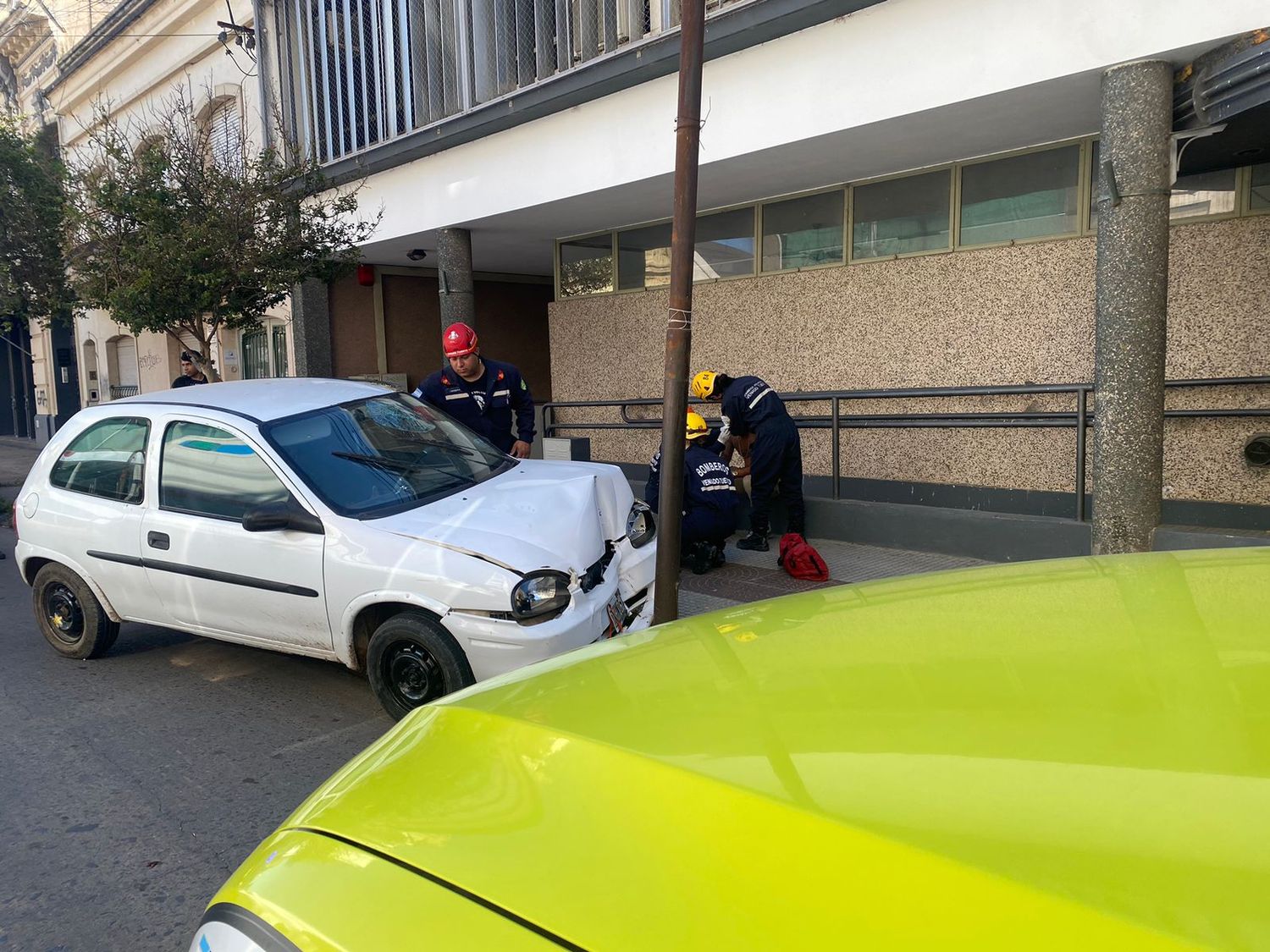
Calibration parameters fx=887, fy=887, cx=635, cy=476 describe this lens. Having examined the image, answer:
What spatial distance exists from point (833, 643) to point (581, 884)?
0.77 metres

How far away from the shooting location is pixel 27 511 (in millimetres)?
5406

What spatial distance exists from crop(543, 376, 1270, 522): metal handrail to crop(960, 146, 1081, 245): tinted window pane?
1319 millimetres

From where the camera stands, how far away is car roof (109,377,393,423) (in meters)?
4.84

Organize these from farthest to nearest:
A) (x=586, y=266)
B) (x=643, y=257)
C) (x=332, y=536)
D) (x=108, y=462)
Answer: (x=586, y=266), (x=643, y=257), (x=108, y=462), (x=332, y=536)

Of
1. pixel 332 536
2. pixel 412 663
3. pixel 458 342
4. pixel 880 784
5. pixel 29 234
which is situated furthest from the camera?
pixel 29 234

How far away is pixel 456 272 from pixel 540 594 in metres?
7.25

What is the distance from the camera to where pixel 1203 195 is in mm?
6465

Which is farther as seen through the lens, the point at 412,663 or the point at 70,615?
the point at 70,615

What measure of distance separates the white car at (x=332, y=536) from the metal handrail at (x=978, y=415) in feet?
10.8

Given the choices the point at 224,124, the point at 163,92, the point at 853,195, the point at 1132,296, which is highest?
the point at 163,92

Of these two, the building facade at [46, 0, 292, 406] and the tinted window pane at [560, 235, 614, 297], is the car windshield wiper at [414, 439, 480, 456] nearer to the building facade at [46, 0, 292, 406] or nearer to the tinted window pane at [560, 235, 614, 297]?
the tinted window pane at [560, 235, 614, 297]

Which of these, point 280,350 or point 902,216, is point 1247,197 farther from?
point 280,350

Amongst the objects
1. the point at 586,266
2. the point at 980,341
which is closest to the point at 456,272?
the point at 586,266

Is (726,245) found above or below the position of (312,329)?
above
